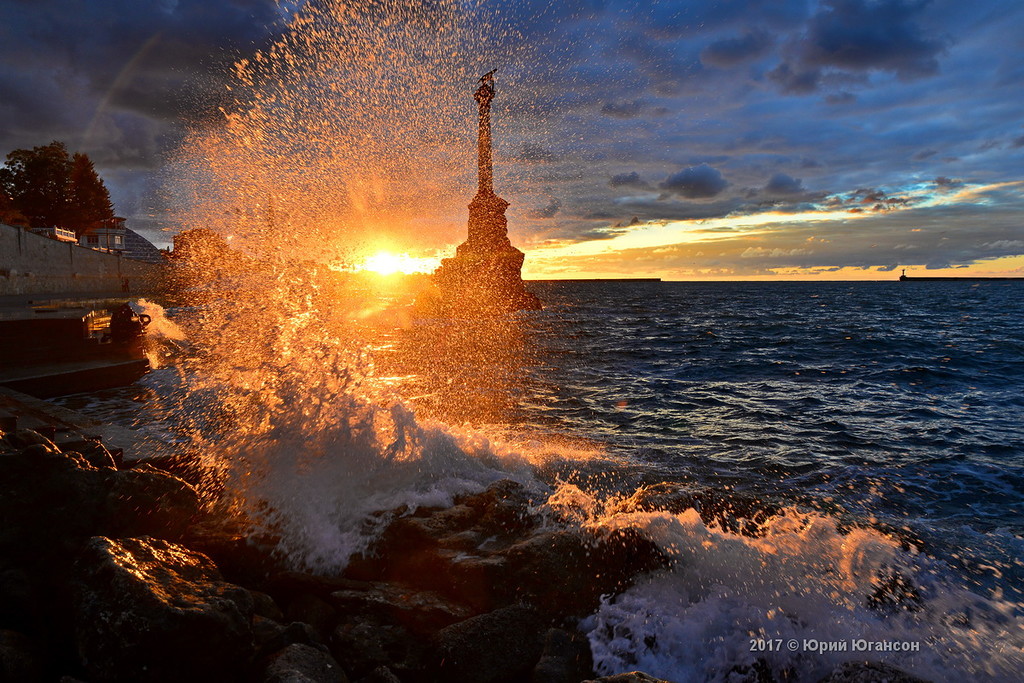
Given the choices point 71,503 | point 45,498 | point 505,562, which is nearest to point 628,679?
point 505,562

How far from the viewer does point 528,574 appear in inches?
175

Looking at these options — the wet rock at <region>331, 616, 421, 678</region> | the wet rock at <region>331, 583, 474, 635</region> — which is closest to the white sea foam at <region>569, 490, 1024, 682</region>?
the wet rock at <region>331, 583, 474, 635</region>

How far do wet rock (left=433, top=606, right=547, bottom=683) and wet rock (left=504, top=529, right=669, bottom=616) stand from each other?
0.35m

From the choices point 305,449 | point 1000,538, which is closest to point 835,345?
point 1000,538

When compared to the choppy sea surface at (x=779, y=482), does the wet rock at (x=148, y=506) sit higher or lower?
higher

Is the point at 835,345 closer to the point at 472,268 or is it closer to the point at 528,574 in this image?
the point at 528,574

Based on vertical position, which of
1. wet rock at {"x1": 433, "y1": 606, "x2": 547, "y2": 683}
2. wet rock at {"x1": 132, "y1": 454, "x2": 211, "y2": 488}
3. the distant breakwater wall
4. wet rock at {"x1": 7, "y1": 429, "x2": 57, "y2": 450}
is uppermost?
the distant breakwater wall

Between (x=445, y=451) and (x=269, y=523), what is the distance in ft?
9.51

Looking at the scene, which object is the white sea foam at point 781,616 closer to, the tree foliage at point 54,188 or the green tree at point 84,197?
the tree foliage at point 54,188

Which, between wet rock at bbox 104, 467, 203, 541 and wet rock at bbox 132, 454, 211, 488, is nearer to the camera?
wet rock at bbox 104, 467, 203, 541

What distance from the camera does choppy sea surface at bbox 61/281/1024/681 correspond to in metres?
4.14

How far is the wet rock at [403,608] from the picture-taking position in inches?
156

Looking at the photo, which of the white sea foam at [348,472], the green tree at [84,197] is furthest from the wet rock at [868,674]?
the green tree at [84,197]

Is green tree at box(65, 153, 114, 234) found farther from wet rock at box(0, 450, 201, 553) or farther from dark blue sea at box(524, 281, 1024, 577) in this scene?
wet rock at box(0, 450, 201, 553)
